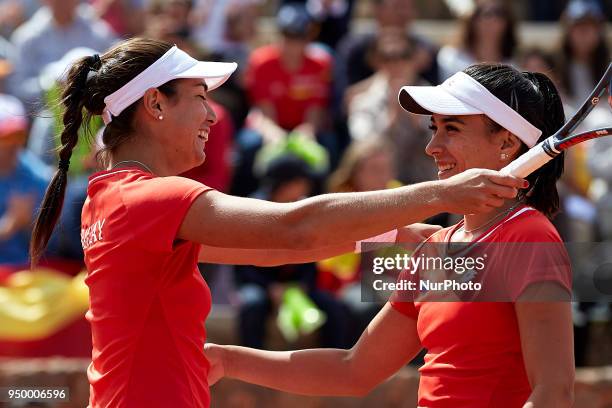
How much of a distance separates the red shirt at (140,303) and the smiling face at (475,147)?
81 centimetres

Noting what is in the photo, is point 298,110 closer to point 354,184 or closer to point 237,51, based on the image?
point 237,51

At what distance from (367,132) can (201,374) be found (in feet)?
15.0

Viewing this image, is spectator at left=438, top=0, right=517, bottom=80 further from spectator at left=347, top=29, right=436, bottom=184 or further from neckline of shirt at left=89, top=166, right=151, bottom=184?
neckline of shirt at left=89, top=166, right=151, bottom=184

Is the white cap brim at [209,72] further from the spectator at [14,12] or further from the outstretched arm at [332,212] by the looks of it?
the spectator at [14,12]

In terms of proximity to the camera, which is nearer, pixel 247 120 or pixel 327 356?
pixel 327 356

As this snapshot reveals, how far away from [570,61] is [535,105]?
5.13 metres

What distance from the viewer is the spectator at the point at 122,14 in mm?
8484

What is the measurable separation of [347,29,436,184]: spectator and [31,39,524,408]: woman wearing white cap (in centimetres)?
400

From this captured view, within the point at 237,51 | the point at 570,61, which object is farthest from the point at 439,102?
the point at 570,61

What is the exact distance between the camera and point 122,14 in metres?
8.59

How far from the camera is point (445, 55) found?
8.07 meters

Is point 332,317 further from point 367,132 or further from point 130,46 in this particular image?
point 130,46

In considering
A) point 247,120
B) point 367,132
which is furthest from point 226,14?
point 367,132

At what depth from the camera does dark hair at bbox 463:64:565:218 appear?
3.21 m
